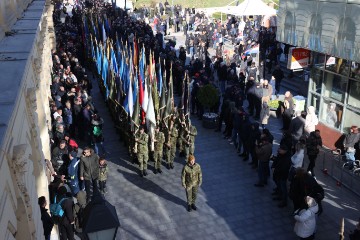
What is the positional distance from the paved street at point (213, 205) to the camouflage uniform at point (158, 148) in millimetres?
A: 349

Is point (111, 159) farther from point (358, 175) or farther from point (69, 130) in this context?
point (358, 175)

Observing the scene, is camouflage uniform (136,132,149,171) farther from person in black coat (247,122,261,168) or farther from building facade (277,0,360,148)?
building facade (277,0,360,148)

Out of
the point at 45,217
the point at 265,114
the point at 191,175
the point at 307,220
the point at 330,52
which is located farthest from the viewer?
the point at 265,114

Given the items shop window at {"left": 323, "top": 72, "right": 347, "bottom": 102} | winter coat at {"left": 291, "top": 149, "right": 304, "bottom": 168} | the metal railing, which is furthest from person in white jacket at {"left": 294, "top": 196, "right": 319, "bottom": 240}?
shop window at {"left": 323, "top": 72, "right": 347, "bottom": 102}

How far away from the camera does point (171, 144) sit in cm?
1230

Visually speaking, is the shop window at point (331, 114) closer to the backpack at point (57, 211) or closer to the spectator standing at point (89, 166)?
the spectator standing at point (89, 166)

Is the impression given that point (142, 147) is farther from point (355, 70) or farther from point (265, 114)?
point (355, 70)

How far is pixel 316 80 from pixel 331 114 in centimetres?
138

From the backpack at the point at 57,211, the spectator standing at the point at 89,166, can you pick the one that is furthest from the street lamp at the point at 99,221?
the spectator standing at the point at 89,166

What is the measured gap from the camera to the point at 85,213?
172 inches

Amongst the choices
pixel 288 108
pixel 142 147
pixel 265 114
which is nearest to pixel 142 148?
pixel 142 147

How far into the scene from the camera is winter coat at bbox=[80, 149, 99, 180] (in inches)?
403

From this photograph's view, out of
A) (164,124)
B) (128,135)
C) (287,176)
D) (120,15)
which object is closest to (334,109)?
(287,176)

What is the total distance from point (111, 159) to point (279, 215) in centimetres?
558
